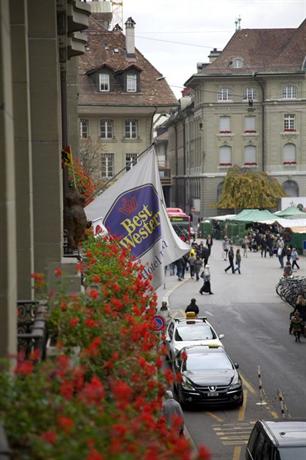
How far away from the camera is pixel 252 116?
8788cm

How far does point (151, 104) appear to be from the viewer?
4759 cm

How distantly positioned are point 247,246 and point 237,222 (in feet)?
14.2

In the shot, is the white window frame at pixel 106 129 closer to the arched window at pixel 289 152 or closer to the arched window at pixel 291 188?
the arched window at pixel 289 152

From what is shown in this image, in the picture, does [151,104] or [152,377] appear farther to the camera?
[151,104]

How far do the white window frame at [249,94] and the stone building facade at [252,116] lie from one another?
0.09 metres

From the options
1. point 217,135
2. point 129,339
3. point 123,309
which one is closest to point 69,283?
point 123,309

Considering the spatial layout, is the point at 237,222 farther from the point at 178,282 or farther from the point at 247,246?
the point at 178,282

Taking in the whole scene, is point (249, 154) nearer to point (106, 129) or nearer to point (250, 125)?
point (250, 125)

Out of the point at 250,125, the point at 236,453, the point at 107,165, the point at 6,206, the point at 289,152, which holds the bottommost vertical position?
the point at 236,453

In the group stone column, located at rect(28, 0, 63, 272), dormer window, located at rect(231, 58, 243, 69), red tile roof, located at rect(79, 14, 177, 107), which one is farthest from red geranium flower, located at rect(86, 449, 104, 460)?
dormer window, located at rect(231, 58, 243, 69)

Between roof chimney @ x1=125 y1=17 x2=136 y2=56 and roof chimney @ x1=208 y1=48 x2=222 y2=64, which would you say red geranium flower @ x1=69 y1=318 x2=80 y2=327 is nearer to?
roof chimney @ x1=125 y1=17 x2=136 y2=56

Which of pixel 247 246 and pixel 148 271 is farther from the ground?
pixel 148 271

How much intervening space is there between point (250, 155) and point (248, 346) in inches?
2376

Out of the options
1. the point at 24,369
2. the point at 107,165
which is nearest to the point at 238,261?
the point at 107,165
